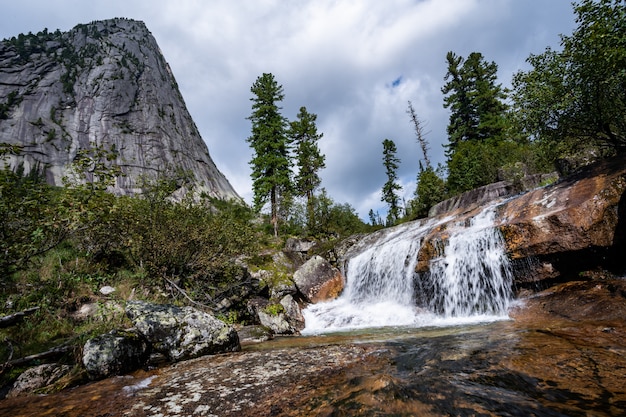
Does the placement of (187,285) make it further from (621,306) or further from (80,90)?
(80,90)

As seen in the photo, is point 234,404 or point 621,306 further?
point 621,306

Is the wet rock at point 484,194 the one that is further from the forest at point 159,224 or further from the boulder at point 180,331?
the boulder at point 180,331

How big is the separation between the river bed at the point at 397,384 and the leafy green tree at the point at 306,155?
2606 cm

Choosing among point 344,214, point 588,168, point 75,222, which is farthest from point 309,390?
point 344,214

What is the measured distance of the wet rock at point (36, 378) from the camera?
12.5ft

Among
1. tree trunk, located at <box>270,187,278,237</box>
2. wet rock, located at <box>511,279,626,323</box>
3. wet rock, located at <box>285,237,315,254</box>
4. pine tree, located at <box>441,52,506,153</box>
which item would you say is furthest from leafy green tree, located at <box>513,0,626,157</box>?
pine tree, located at <box>441,52,506,153</box>

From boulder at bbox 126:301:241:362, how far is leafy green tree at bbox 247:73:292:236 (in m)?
19.2

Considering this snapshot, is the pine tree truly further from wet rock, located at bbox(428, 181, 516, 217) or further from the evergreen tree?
wet rock, located at bbox(428, 181, 516, 217)

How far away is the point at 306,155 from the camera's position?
33.1m

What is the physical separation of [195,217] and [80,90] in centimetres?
8065

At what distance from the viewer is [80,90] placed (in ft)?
221

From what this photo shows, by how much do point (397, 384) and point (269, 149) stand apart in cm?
2632

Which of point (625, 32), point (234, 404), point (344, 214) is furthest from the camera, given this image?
point (344, 214)

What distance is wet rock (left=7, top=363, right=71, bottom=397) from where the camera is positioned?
12.5 ft
